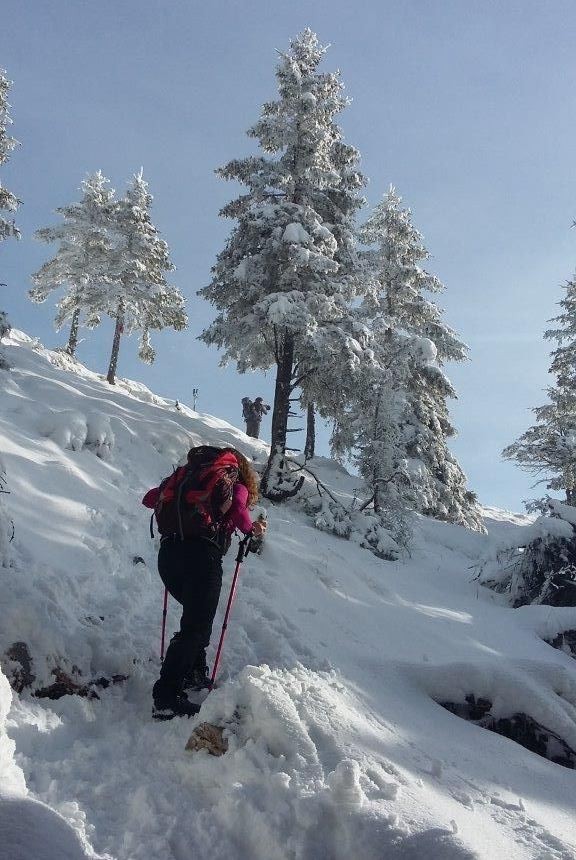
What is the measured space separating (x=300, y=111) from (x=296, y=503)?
10681mm

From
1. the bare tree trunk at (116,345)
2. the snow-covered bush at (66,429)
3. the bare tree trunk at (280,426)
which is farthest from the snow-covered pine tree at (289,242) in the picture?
the bare tree trunk at (116,345)

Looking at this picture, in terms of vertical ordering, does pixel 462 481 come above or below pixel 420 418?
below

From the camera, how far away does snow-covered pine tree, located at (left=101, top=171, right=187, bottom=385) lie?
2712 cm

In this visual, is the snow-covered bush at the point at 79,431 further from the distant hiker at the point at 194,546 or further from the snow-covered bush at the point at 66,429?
the distant hiker at the point at 194,546

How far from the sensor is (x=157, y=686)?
425 centimetres

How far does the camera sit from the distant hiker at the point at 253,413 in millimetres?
26766

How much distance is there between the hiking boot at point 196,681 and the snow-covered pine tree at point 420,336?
47.3 feet

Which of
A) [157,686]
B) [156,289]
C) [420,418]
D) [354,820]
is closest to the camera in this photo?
[354,820]

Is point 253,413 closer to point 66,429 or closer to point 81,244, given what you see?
point 81,244

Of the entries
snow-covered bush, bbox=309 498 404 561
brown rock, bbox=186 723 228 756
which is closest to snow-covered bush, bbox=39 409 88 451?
snow-covered bush, bbox=309 498 404 561

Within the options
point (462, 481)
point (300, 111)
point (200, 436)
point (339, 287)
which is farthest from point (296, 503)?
point (300, 111)

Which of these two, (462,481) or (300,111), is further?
(462,481)

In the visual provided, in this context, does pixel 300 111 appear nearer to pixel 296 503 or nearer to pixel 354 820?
pixel 296 503

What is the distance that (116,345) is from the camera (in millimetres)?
27141
